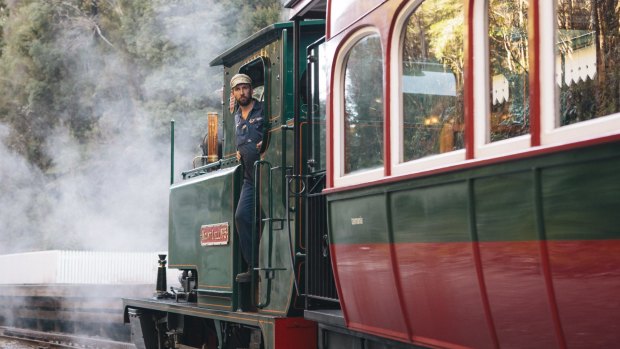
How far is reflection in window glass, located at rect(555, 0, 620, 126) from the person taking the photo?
12.3ft

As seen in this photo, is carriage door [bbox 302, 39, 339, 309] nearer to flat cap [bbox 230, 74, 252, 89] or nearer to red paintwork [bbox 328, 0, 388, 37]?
red paintwork [bbox 328, 0, 388, 37]

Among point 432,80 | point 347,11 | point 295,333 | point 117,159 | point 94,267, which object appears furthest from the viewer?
point 117,159

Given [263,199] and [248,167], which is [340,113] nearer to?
[263,199]

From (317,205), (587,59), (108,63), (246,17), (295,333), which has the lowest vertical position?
(295,333)

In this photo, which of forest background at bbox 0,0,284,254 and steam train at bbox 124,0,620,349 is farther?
forest background at bbox 0,0,284,254

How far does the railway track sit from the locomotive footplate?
195 inches

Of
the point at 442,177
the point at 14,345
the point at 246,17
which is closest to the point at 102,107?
the point at 246,17

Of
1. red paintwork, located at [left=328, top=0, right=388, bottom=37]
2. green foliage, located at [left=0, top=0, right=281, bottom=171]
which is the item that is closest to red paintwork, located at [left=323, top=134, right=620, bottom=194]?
red paintwork, located at [left=328, top=0, right=388, bottom=37]

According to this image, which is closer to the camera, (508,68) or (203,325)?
(508,68)

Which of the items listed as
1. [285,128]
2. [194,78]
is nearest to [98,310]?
[194,78]

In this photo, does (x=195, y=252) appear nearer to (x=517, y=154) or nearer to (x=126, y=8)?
(x=517, y=154)

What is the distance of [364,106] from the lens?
5.68 metres

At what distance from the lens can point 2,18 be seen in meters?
37.5

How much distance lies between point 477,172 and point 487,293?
51cm
